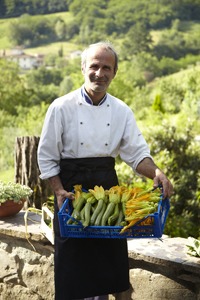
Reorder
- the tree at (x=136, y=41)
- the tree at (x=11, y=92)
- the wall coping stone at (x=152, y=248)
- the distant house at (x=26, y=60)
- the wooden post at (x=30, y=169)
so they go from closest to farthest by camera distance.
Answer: the wall coping stone at (x=152, y=248) → the wooden post at (x=30, y=169) → the tree at (x=11, y=92) → the distant house at (x=26, y=60) → the tree at (x=136, y=41)

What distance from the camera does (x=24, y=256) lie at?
339cm

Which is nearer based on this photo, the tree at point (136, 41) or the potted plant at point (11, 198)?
the potted plant at point (11, 198)

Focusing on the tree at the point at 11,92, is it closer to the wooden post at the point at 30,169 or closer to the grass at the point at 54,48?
the grass at the point at 54,48

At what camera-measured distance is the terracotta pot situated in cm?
364

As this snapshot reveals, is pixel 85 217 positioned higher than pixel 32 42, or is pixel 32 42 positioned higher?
pixel 85 217

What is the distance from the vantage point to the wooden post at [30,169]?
13.5 ft

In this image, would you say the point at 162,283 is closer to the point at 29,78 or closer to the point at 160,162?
the point at 160,162

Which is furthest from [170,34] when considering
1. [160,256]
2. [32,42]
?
[160,256]

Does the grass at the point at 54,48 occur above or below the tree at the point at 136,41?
below

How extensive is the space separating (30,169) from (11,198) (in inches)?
24.6

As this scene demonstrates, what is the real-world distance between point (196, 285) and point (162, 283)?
20cm

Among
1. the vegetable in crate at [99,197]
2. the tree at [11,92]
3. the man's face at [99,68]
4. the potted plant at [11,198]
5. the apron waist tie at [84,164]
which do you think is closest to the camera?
the vegetable in crate at [99,197]

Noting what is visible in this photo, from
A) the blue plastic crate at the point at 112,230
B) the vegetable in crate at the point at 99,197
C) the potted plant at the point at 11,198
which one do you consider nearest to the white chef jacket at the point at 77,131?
the vegetable in crate at the point at 99,197

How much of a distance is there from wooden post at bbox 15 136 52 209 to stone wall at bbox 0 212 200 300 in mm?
456
